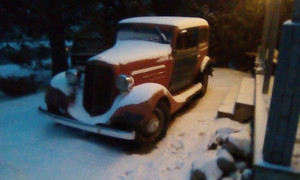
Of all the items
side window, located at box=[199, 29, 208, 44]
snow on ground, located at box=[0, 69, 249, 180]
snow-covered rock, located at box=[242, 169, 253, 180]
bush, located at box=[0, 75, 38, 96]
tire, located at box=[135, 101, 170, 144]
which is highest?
side window, located at box=[199, 29, 208, 44]

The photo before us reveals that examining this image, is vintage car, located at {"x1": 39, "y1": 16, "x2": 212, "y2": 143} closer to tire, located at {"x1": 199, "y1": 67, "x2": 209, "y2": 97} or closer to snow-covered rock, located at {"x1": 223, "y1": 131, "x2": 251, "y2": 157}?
tire, located at {"x1": 199, "y1": 67, "x2": 209, "y2": 97}

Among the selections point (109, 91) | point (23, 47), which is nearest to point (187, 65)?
point (109, 91)

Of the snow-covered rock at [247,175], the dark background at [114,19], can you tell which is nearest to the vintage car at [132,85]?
the snow-covered rock at [247,175]

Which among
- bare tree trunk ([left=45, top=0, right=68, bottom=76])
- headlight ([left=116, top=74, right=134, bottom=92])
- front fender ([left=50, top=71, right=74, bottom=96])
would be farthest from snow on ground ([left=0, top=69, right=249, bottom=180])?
bare tree trunk ([left=45, top=0, right=68, bottom=76])

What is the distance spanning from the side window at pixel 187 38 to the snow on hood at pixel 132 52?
35 centimetres

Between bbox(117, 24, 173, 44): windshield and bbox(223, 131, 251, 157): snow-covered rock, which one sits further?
bbox(117, 24, 173, 44): windshield

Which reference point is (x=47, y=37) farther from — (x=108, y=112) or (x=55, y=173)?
(x=55, y=173)

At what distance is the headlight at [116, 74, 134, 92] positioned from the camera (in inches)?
158

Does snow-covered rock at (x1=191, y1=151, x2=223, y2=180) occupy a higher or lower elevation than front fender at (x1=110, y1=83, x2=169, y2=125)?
lower

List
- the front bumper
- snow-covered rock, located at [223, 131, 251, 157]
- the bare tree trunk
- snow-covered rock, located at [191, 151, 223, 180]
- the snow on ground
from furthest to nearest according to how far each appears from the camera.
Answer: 1. the bare tree trunk
2. the front bumper
3. the snow on ground
4. snow-covered rock, located at [223, 131, 251, 157]
5. snow-covered rock, located at [191, 151, 223, 180]

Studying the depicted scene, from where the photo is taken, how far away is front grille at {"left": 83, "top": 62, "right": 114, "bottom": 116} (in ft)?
13.8

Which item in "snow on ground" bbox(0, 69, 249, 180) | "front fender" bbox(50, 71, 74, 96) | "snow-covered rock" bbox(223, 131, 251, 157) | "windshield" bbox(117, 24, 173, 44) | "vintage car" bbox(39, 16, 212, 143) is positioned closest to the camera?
"snow-covered rock" bbox(223, 131, 251, 157)

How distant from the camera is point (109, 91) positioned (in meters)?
4.25

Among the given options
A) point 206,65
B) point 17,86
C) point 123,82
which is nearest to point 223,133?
point 123,82
